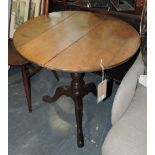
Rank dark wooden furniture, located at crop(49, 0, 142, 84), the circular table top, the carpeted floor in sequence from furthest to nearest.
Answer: dark wooden furniture, located at crop(49, 0, 142, 84) < the carpeted floor < the circular table top

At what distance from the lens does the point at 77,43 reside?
4.97ft

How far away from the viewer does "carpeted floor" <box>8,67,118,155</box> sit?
→ 168 cm

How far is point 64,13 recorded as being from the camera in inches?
74.6

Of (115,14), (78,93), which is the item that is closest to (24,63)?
(78,93)

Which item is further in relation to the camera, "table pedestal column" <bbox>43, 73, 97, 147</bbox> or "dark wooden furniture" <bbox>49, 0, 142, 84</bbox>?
"dark wooden furniture" <bbox>49, 0, 142, 84</bbox>

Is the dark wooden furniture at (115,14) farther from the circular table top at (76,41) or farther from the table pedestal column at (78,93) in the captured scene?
the table pedestal column at (78,93)

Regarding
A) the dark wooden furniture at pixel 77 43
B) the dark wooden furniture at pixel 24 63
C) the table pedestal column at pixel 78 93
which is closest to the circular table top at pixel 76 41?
the dark wooden furniture at pixel 77 43

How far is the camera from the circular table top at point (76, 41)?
1341 mm

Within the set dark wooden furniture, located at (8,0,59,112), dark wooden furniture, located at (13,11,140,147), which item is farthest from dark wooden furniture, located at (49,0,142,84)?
dark wooden furniture, located at (8,0,59,112)

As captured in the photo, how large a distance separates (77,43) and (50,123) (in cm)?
66

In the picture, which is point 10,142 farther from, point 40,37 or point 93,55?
point 93,55

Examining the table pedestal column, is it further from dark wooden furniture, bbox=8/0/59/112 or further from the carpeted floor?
dark wooden furniture, bbox=8/0/59/112
